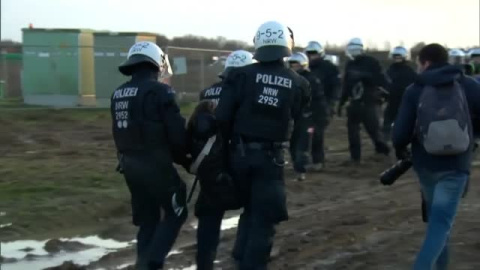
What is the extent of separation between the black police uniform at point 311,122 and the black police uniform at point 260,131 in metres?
7.20

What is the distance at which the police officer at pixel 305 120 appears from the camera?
14.9 meters

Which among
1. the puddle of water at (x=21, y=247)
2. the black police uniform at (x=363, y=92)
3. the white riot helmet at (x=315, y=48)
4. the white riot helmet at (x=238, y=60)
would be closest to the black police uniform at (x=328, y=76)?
the white riot helmet at (x=315, y=48)

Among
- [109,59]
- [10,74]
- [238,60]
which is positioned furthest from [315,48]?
[10,74]

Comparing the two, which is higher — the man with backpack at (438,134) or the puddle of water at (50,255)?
the man with backpack at (438,134)

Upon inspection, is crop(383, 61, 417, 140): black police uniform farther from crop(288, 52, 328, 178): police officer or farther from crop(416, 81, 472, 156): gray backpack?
crop(416, 81, 472, 156): gray backpack

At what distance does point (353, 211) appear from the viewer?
1224 centimetres

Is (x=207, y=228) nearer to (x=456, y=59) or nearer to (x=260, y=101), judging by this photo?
(x=260, y=101)

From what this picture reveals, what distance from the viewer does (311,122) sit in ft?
50.6

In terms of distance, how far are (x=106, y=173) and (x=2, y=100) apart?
1369 cm

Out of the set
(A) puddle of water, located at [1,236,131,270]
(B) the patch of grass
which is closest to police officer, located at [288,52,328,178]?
(B) the patch of grass

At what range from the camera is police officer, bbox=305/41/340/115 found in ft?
52.4

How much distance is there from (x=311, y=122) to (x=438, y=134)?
828 centimetres

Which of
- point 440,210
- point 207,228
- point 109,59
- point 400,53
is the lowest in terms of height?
point 109,59

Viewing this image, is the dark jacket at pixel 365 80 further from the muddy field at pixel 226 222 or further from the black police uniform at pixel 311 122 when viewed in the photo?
the muddy field at pixel 226 222
